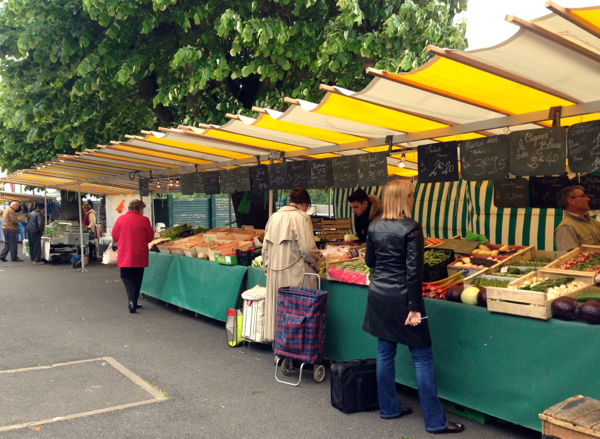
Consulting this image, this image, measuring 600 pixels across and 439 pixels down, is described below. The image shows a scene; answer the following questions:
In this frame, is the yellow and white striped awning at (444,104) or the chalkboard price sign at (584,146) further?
the chalkboard price sign at (584,146)

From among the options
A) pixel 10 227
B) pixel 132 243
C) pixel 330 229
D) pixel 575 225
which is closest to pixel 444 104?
pixel 575 225

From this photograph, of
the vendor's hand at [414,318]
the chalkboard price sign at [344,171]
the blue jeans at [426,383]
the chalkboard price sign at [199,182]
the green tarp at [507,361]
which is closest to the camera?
the green tarp at [507,361]

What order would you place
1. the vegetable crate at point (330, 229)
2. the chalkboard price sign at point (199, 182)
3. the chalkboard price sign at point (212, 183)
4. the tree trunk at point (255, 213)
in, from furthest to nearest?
the tree trunk at point (255, 213), the chalkboard price sign at point (199, 182), the chalkboard price sign at point (212, 183), the vegetable crate at point (330, 229)

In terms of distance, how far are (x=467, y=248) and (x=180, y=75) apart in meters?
6.27

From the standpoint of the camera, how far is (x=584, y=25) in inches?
119

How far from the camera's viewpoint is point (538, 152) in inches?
188

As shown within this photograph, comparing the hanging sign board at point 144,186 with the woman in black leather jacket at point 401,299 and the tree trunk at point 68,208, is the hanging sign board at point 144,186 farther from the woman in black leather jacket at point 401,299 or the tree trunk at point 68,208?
the tree trunk at point 68,208

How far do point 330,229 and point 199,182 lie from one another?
8.77ft

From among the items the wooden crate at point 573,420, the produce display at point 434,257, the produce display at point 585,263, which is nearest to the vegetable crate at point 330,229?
the produce display at point 434,257

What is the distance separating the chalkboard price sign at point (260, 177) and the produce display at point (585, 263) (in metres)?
4.63

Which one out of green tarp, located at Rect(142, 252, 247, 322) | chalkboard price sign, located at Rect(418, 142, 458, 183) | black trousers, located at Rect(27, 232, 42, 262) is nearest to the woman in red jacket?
green tarp, located at Rect(142, 252, 247, 322)

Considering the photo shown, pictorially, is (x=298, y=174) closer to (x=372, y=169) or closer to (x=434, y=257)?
(x=372, y=169)

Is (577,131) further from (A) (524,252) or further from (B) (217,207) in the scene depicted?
(B) (217,207)

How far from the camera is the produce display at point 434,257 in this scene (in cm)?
516
